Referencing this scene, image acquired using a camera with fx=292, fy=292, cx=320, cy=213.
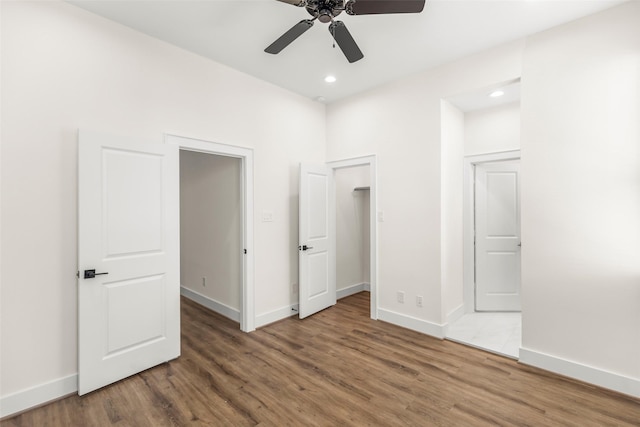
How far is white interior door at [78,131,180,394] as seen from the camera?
2.30 meters

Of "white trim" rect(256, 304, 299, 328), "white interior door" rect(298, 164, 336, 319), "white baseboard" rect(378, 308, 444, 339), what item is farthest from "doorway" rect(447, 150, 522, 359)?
"white trim" rect(256, 304, 299, 328)

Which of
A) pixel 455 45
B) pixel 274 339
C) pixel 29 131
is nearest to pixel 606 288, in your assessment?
pixel 455 45

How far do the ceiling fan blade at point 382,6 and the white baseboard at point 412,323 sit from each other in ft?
10.0

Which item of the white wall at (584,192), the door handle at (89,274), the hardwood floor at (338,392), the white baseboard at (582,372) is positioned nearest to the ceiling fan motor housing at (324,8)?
the white wall at (584,192)

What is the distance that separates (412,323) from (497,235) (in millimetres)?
1764

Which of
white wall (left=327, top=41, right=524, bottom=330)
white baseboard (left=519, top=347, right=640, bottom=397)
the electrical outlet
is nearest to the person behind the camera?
white baseboard (left=519, top=347, right=640, bottom=397)

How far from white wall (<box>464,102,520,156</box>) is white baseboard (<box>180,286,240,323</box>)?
3743 mm

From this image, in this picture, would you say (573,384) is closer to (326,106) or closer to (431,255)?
(431,255)

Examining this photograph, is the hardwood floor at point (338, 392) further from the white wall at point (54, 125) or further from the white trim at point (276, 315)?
the white wall at point (54, 125)

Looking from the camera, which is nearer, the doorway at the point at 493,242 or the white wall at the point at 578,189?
the white wall at the point at 578,189

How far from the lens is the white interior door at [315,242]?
152 inches

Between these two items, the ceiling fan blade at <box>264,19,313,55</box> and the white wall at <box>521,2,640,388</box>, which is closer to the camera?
the ceiling fan blade at <box>264,19,313,55</box>

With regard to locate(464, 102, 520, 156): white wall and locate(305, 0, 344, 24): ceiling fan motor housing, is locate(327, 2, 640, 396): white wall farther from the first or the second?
locate(305, 0, 344, 24): ceiling fan motor housing

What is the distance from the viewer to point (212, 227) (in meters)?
4.19
